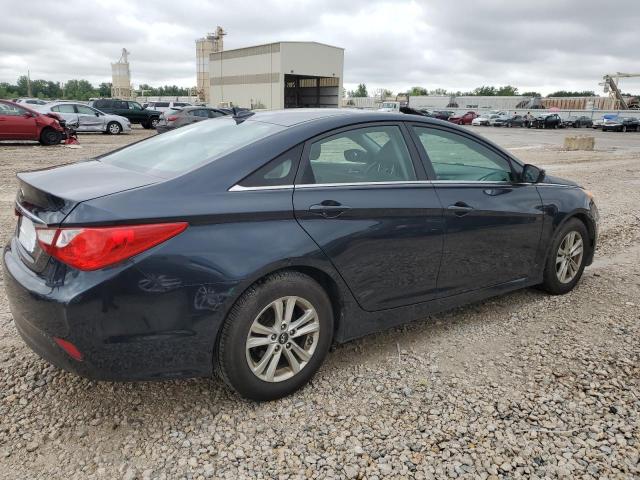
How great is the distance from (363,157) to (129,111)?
2969 centimetres

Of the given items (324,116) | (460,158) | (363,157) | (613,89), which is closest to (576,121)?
(613,89)

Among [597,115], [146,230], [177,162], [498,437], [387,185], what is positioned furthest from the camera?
[597,115]

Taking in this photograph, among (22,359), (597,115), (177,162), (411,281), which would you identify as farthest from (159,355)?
(597,115)

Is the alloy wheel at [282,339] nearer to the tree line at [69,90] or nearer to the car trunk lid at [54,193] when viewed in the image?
the car trunk lid at [54,193]

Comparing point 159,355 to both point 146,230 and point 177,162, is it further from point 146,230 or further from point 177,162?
point 177,162

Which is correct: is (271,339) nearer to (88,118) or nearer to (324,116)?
(324,116)

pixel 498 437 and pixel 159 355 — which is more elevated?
pixel 159 355

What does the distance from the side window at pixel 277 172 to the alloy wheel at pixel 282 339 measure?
620 millimetres

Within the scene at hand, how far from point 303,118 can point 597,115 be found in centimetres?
6346

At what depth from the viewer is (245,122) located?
3594 millimetres

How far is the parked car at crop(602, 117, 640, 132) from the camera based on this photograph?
147 ft

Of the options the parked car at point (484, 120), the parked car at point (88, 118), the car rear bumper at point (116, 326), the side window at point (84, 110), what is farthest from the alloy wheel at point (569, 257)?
the parked car at point (484, 120)

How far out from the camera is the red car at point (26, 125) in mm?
16672

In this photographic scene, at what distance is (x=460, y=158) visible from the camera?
4.02 meters
